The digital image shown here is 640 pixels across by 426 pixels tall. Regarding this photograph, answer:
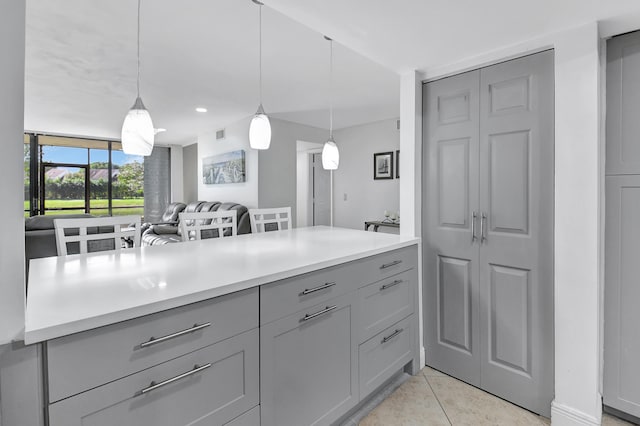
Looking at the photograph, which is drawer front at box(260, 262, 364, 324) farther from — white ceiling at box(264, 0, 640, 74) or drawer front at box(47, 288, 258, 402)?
white ceiling at box(264, 0, 640, 74)

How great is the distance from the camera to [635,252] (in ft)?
5.51

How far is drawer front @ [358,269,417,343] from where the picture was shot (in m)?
1.77

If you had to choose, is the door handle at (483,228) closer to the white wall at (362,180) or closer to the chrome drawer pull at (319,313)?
the chrome drawer pull at (319,313)

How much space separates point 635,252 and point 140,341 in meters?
2.34

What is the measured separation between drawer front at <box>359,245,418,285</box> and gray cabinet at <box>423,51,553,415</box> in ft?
0.80

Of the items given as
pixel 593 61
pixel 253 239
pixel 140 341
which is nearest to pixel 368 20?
pixel 593 61

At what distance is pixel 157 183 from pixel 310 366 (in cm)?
787

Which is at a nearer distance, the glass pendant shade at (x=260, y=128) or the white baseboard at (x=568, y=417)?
the white baseboard at (x=568, y=417)

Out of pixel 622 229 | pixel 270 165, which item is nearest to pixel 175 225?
pixel 270 165

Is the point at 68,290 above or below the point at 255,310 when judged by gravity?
above

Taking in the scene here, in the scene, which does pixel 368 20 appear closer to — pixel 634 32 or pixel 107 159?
pixel 634 32

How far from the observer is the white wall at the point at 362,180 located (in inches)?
209

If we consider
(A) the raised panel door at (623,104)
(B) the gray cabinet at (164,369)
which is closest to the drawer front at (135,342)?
(B) the gray cabinet at (164,369)

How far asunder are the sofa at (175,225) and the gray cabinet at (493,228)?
3.11 m
